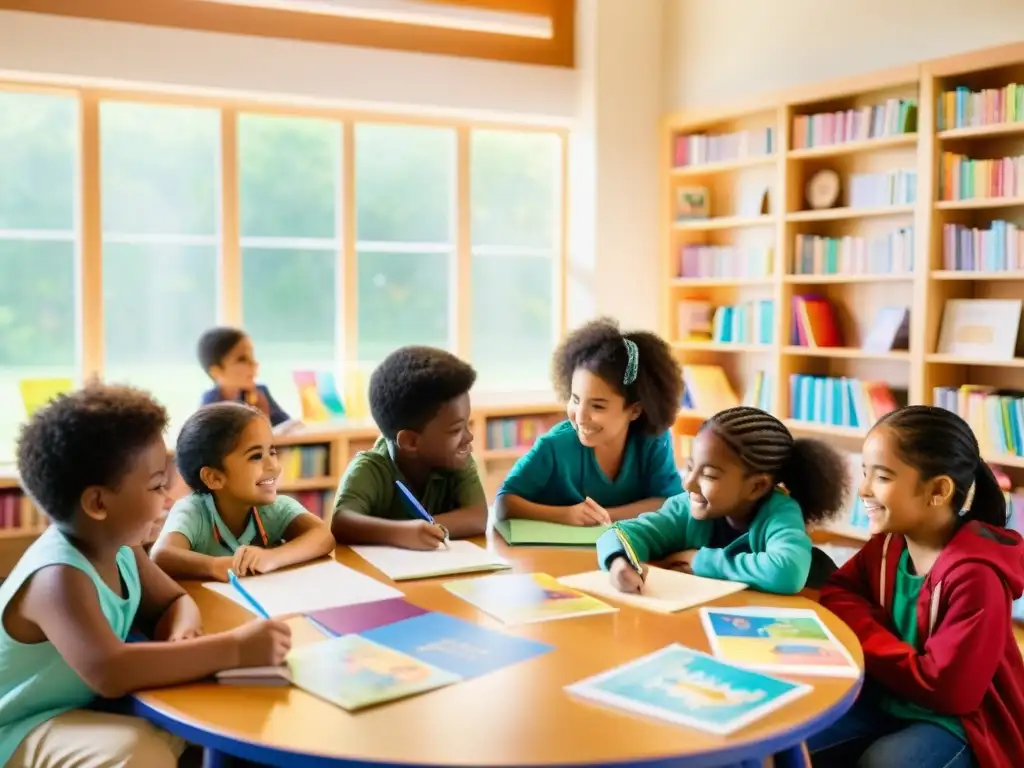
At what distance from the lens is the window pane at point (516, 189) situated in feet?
18.7

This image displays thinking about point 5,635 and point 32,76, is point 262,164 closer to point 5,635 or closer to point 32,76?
point 32,76

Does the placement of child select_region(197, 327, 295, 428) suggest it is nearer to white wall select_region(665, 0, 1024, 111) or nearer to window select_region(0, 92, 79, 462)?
window select_region(0, 92, 79, 462)

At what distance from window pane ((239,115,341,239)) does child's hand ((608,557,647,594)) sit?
3783 mm

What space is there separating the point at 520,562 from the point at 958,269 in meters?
3.00

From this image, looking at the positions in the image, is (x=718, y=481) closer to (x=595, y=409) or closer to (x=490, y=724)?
(x=595, y=409)

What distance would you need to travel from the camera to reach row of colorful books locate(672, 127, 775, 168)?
5203 millimetres

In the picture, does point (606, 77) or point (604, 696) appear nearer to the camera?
point (604, 696)

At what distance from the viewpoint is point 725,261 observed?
5.46m

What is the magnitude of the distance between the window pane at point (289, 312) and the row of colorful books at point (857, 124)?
2366 millimetres

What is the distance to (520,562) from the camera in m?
2.07

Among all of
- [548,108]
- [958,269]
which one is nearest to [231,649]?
[958,269]

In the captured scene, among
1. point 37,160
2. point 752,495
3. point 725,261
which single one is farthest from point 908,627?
point 37,160

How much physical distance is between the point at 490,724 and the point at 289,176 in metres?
4.38

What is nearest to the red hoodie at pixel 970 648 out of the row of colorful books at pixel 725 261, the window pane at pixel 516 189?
the row of colorful books at pixel 725 261
